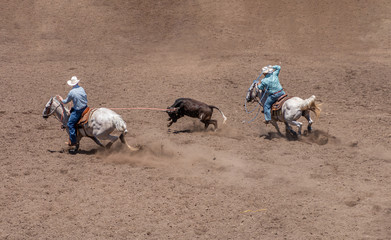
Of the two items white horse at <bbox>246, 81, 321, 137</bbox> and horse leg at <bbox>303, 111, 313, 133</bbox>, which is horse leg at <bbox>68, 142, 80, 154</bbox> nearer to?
white horse at <bbox>246, 81, 321, 137</bbox>

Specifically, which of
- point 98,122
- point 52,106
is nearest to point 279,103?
point 98,122

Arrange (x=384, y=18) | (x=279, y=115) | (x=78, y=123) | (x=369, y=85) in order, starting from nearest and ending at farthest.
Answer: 1. (x=78, y=123)
2. (x=279, y=115)
3. (x=369, y=85)
4. (x=384, y=18)

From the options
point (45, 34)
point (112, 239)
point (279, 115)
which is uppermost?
point (45, 34)

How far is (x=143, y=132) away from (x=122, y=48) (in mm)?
7940

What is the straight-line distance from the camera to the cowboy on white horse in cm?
1052

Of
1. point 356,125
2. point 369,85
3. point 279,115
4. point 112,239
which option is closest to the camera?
point 112,239

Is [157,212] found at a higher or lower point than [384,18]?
lower

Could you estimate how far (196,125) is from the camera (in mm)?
12953

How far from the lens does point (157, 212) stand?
8.47 m

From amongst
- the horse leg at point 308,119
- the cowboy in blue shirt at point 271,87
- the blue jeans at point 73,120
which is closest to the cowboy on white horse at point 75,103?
the blue jeans at point 73,120

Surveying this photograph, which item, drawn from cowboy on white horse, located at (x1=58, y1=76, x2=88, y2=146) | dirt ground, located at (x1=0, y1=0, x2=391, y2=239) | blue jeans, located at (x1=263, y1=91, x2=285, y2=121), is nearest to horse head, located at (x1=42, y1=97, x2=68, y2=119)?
cowboy on white horse, located at (x1=58, y1=76, x2=88, y2=146)

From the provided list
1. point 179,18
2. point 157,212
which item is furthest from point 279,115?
point 179,18

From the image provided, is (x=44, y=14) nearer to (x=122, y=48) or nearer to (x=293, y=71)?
(x=122, y=48)

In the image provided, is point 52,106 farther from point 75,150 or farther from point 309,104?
point 309,104
